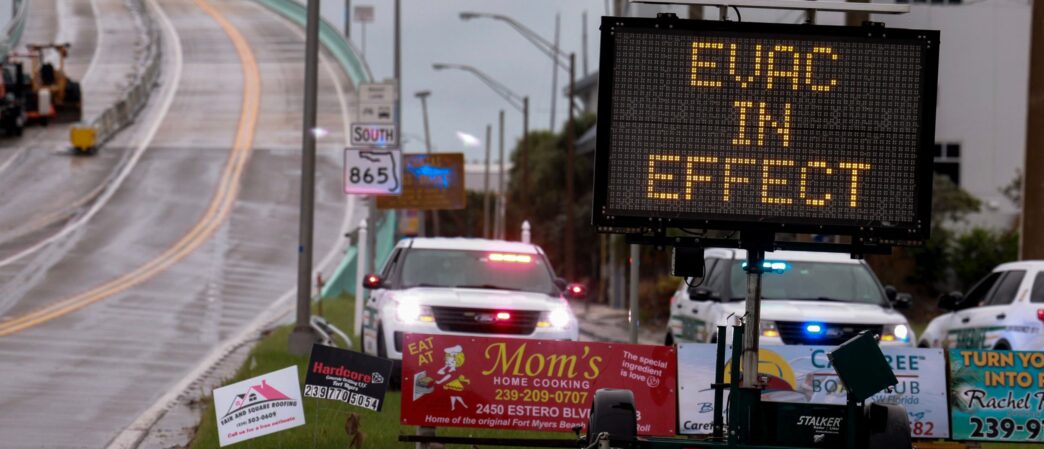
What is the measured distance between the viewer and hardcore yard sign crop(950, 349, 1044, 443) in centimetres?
1226

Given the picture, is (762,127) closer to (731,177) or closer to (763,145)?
(763,145)

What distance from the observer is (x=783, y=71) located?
30.0 ft

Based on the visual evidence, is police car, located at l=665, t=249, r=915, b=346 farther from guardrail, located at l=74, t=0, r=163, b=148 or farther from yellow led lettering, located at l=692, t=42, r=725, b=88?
guardrail, located at l=74, t=0, r=163, b=148

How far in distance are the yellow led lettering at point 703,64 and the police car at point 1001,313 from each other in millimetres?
9229

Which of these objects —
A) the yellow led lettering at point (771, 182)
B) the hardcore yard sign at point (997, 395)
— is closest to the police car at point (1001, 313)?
the hardcore yard sign at point (997, 395)

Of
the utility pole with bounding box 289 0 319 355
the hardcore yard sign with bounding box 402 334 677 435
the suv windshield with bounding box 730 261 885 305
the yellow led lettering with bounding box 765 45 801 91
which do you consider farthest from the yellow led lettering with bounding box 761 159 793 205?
the utility pole with bounding box 289 0 319 355

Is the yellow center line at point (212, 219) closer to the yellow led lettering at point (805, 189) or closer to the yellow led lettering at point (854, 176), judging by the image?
the yellow led lettering at point (805, 189)

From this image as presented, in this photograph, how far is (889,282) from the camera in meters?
40.5

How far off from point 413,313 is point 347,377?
6259mm

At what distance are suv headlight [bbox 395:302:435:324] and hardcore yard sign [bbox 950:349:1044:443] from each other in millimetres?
6897

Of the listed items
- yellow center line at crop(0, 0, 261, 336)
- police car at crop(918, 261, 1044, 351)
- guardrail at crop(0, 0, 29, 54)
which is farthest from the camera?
guardrail at crop(0, 0, 29, 54)

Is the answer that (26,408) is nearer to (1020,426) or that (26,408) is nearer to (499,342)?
(499,342)

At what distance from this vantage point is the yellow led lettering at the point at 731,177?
29.8ft

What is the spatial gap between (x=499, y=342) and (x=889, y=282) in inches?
1179
